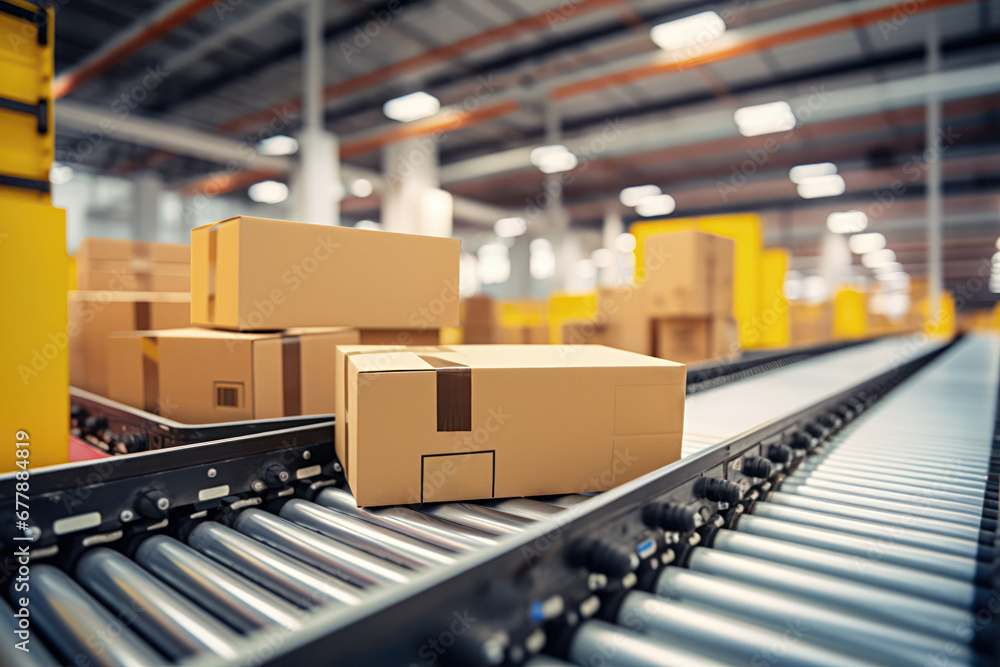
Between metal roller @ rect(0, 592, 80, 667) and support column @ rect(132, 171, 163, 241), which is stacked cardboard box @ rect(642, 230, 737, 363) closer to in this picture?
metal roller @ rect(0, 592, 80, 667)

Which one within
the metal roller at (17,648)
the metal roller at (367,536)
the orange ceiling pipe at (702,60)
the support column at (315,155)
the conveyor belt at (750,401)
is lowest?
the metal roller at (17,648)

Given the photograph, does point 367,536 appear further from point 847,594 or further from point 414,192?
point 414,192

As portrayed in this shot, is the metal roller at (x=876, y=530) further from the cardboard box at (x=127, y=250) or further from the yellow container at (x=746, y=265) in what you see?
the yellow container at (x=746, y=265)

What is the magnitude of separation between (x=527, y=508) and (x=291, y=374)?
0.74 m

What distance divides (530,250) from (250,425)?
12.8m

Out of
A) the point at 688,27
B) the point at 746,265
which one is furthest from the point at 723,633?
the point at 746,265

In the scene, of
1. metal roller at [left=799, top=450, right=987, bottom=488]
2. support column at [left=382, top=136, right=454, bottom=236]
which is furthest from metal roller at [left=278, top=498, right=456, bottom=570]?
support column at [left=382, top=136, right=454, bottom=236]

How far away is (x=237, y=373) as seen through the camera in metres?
1.39

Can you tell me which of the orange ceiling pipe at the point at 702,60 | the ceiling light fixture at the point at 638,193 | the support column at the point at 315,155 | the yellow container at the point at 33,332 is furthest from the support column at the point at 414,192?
the yellow container at the point at 33,332

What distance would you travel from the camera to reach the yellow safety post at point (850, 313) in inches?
371

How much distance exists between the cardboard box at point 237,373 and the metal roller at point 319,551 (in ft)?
1.23

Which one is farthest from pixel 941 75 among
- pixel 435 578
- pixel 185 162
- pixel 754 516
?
pixel 185 162

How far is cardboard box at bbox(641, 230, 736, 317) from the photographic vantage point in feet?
11.1

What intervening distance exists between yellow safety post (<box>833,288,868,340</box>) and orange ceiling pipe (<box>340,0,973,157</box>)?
5.71m
